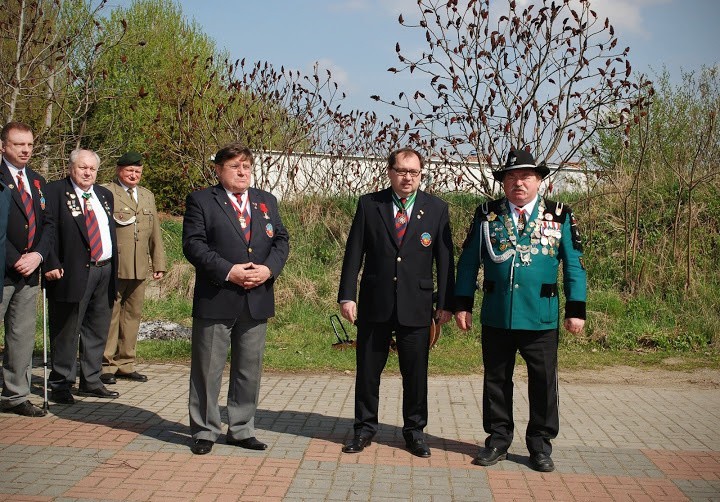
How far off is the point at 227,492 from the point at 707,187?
10.9 metres

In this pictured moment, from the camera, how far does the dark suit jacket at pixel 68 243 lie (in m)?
7.21

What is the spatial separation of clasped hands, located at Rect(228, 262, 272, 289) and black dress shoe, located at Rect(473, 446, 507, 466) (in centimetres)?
192

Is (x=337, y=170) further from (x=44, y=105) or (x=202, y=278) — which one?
(x=202, y=278)

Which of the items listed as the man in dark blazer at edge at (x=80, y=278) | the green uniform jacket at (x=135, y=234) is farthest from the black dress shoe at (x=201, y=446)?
the green uniform jacket at (x=135, y=234)

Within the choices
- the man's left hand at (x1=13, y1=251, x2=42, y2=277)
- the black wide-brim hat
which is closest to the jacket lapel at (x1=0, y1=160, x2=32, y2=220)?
the man's left hand at (x1=13, y1=251, x2=42, y2=277)

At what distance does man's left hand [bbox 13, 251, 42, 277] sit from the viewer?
657 centimetres

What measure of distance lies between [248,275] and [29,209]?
7.33ft

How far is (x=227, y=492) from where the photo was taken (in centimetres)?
493

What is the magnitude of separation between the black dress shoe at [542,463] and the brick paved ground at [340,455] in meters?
0.06

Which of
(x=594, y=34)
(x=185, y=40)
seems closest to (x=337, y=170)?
(x=594, y=34)

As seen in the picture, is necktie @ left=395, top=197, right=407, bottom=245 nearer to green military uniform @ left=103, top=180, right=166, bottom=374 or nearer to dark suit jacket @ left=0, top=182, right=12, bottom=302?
dark suit jacket @ left=0, top=182, right=12, bottom=302

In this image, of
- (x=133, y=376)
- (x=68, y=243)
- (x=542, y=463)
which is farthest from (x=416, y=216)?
(x=133, y=376)

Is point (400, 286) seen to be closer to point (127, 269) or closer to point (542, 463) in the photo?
point (542, 463)

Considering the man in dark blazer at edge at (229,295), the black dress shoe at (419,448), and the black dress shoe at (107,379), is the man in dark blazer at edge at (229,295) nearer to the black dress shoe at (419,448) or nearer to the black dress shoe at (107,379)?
the black dress shoe at (419,448)
